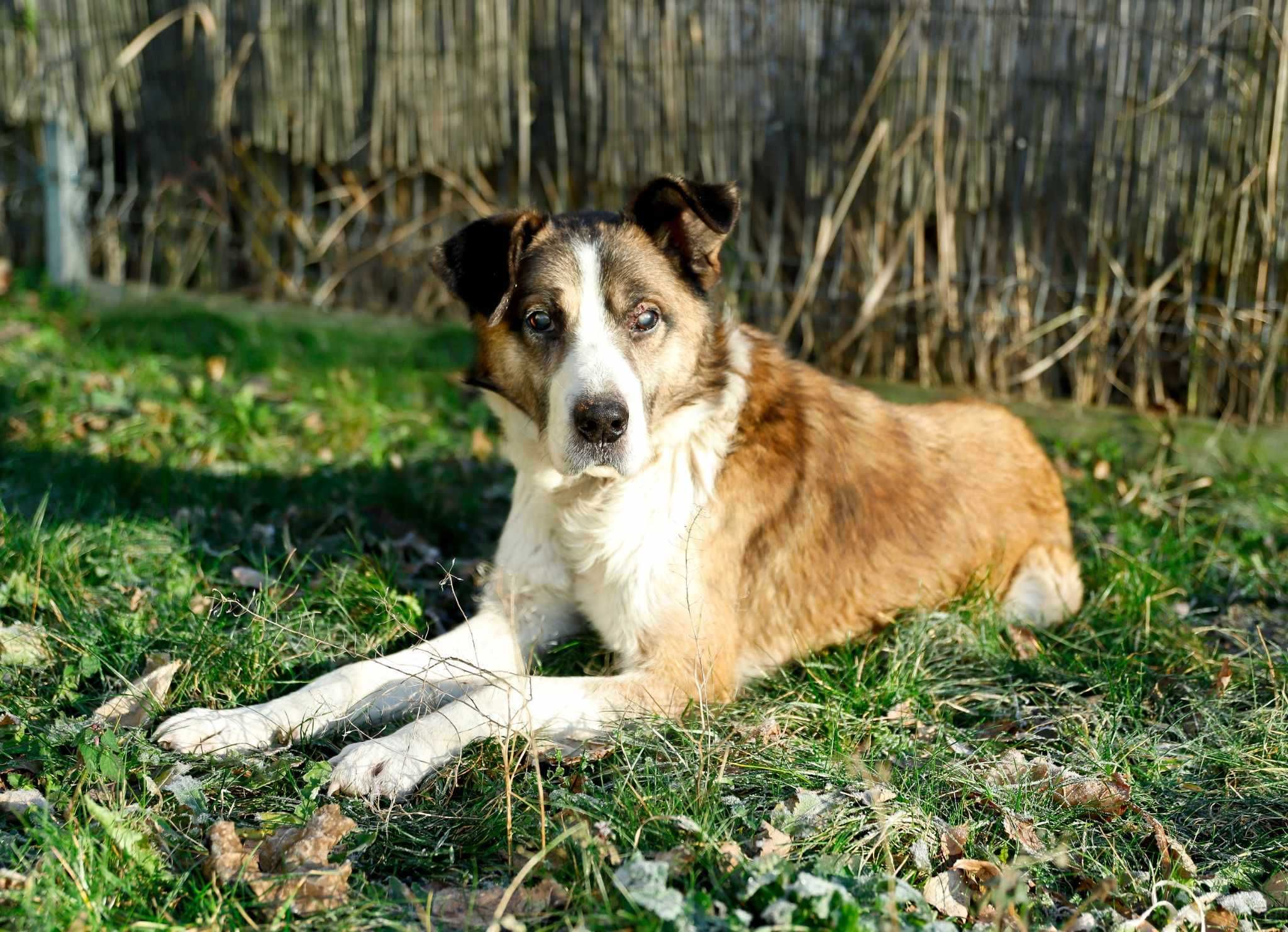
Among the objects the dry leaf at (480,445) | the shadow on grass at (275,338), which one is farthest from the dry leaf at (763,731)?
the shadow on grass at (275,338)

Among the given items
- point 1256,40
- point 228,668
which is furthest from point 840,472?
point 1256,40

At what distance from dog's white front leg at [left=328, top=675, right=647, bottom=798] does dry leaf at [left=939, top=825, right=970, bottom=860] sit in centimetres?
102

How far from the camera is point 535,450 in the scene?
3941mm

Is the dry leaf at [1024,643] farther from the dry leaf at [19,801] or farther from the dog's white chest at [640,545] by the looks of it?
the dry leaf at [19,801]

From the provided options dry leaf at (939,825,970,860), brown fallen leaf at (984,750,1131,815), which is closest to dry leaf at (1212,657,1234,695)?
brown fallen leaf at (984,750,1131,815)

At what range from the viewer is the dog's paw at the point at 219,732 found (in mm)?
3320

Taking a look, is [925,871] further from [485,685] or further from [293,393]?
[293,393]

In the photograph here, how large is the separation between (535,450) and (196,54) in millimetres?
4938

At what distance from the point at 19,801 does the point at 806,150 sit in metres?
4.98

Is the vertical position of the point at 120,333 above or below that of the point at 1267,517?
above

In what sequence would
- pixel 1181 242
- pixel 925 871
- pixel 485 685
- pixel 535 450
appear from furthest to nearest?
pixel 1181 242, pixel 535 450, pixel 485 685, pixel 925 871

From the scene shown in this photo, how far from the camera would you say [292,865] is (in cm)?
274

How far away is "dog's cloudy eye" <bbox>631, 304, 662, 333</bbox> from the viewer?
377 centimetres

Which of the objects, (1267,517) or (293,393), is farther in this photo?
(293,393)
